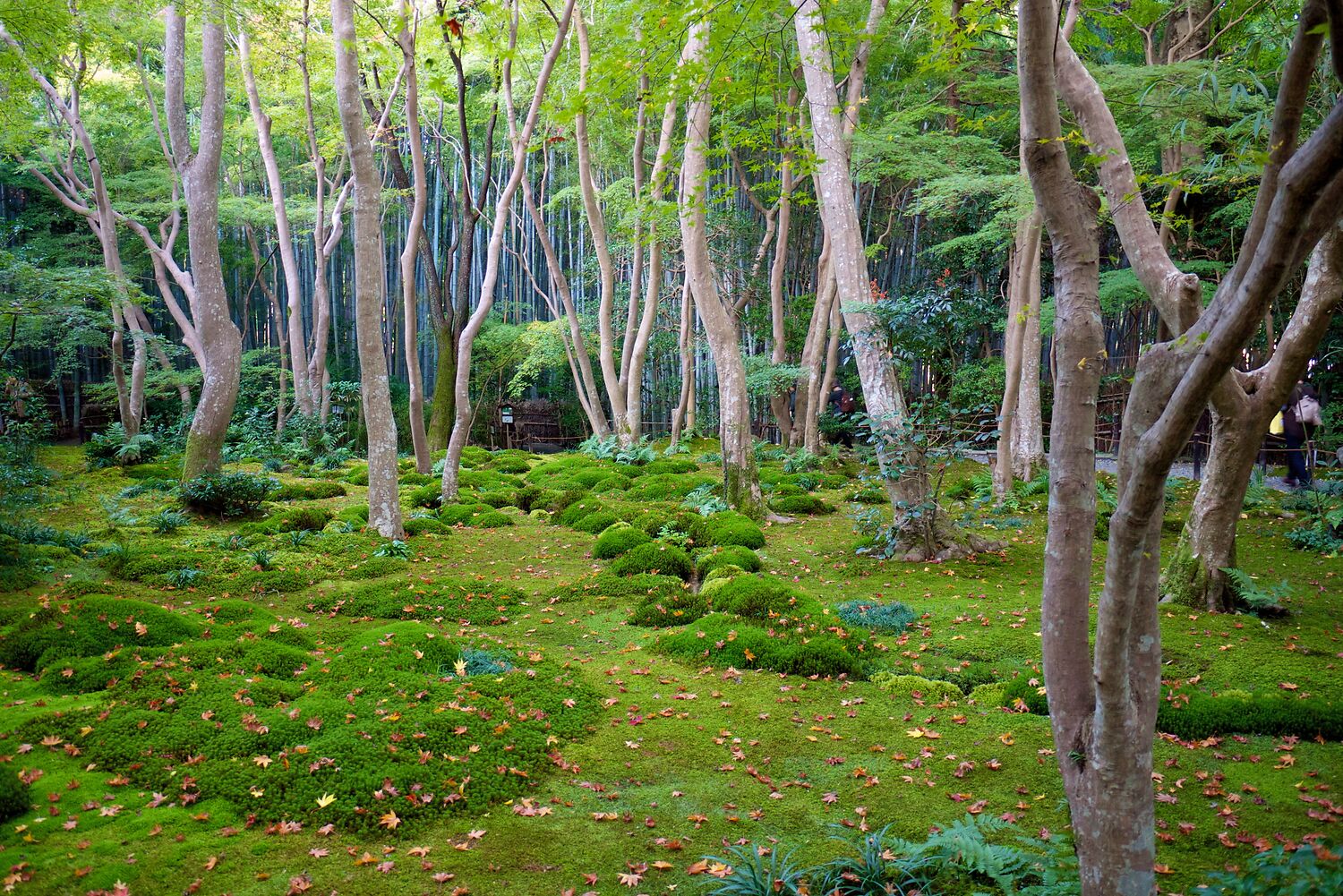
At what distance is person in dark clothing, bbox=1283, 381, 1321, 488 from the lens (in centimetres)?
936

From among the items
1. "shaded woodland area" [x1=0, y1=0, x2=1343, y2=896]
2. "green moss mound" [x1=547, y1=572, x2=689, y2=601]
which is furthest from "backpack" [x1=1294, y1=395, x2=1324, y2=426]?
"green moss mound" [x1=547, y1=572, x2=689, y2=601]

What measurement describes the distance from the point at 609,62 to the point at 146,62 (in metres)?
16.5

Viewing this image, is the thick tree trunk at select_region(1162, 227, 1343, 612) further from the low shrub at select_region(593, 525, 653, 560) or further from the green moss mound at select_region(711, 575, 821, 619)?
the low shrub at select_region(593, 525, 653, 560)

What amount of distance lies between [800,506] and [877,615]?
11.8 feet

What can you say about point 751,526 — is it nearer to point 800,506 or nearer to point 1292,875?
point 800,506

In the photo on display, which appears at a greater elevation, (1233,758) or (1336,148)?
(1336,148)

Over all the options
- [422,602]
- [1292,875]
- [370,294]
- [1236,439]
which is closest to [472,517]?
[370,294]

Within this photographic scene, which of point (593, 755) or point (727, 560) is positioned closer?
point (593, 755)

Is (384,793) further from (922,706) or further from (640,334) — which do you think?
(640,334)

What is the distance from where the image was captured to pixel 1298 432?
9.40m

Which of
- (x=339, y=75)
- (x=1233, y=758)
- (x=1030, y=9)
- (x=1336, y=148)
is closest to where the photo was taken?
(x=1336, y=148)

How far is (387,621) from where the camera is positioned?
17.6 feet

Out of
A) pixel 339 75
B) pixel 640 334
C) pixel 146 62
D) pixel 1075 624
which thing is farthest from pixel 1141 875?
pixel 146 62

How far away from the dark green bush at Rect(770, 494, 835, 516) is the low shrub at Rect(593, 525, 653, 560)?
84.7 inches
